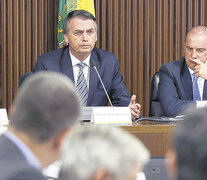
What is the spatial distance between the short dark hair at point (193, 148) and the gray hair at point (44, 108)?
0.84 feet

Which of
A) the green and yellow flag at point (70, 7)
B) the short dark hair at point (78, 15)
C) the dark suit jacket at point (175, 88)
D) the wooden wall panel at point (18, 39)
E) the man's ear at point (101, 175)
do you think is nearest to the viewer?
the man's ear at point (101, 175)

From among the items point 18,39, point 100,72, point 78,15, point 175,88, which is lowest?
point 175,88

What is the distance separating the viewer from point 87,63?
3627 mm

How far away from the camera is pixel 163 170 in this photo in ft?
6.46

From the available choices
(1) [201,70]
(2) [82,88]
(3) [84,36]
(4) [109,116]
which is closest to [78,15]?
(3) [84,36]

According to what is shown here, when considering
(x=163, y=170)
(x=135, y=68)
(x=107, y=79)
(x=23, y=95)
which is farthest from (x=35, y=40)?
(x=23, y=95)

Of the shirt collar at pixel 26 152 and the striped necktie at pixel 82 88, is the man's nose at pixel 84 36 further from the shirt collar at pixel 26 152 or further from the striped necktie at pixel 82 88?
the shirt collar at pixel 26 152

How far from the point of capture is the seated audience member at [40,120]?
0.97 m

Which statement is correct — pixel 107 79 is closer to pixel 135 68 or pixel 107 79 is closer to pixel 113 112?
pixel 113 112

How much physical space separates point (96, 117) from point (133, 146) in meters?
1.71

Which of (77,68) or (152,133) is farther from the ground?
(77,68)

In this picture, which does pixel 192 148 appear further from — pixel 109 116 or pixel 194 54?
pixel 194 54

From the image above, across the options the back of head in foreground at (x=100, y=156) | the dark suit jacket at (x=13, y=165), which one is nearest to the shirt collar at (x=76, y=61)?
the dark suit jacket at (x=13, y=165)

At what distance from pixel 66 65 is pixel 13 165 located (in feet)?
8.90
